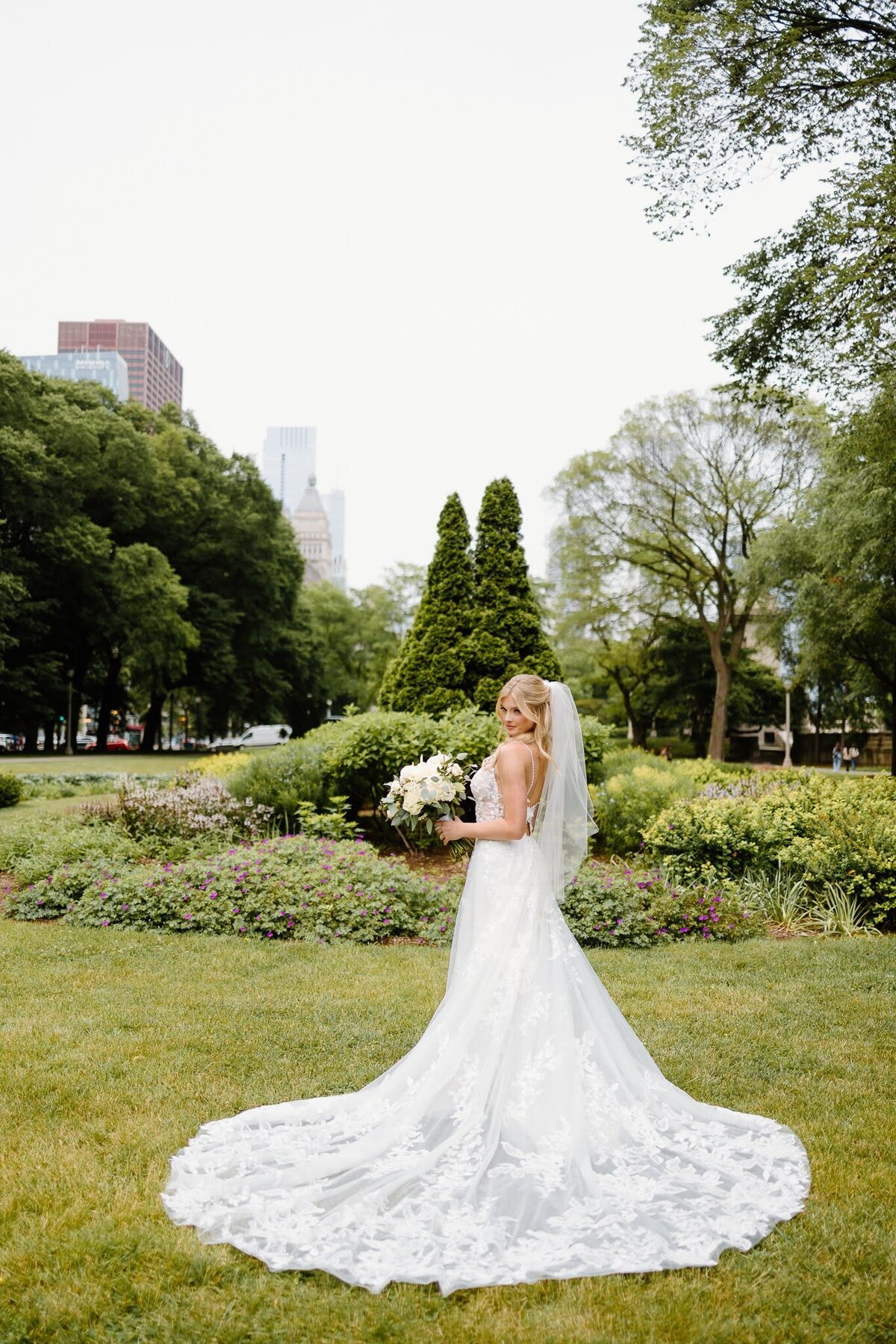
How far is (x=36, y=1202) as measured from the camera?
12.7ft

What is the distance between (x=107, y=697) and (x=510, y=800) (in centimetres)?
4227

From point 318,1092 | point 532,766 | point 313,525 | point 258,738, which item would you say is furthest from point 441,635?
point 313,525

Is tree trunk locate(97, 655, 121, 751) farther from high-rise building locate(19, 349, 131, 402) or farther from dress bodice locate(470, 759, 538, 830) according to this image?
high-rise building locate(19, 349, 131, 402)

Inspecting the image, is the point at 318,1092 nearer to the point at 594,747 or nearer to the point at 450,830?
the point at 450,830

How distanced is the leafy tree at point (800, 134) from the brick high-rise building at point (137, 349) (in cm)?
14138

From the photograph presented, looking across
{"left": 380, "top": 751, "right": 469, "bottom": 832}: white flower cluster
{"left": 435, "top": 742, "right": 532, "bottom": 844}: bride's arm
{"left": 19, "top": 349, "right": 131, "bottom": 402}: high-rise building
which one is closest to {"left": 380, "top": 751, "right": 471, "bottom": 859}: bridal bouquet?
{"left": 380, "top": 751, "right": 469, "bottom": 832}: white flower cluster

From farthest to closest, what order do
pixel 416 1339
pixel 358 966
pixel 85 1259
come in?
pixel 358 966
pixel 85 1259
pixel 416 1339

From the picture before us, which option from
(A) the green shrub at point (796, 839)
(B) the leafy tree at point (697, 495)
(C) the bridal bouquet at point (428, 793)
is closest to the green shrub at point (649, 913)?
(A) the green shrub at point (796, 839)

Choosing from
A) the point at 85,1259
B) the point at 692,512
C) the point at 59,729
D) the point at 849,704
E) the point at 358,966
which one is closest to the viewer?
the point at 85,1259

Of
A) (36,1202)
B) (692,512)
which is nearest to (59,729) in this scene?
(692,512)

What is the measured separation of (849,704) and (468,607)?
28.4 m

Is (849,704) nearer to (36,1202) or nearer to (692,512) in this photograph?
(692,512)

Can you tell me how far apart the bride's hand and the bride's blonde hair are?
534 millimetres

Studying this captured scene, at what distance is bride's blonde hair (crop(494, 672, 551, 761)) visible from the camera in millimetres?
4637
